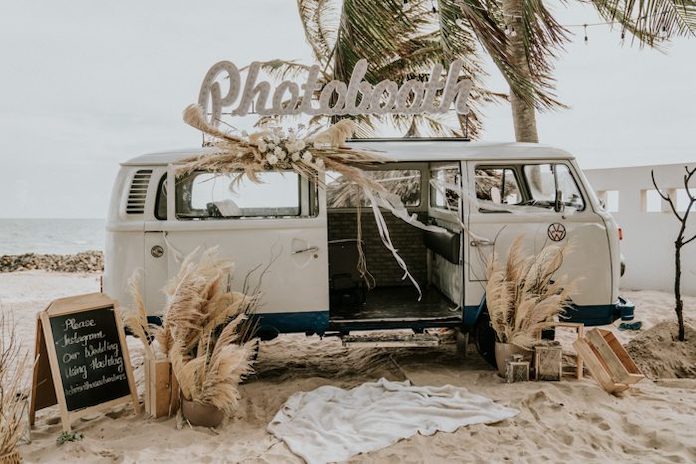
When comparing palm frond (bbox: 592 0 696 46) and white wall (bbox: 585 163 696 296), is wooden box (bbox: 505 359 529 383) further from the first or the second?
white wall (bbox: 585 163 696 296)

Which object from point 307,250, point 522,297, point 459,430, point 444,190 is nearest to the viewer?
point 459,430

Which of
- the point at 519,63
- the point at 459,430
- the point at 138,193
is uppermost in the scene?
the point at 519,63

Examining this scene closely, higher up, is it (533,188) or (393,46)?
(393,46)

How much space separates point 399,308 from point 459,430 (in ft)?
6.82

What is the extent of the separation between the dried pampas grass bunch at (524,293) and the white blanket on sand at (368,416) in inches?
33.0

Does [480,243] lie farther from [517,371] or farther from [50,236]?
[50,236]

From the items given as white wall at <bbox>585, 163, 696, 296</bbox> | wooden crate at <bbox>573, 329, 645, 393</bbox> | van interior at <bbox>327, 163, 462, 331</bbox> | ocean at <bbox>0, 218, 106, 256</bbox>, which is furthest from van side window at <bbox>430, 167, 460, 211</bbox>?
ocean at <bbox>0, 218, 106, 256</bbox>

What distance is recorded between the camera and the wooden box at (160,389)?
15.8ft

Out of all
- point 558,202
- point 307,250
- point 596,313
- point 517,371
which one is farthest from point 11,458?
point 596,313

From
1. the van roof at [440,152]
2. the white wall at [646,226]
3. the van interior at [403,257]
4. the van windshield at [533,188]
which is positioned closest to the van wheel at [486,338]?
the van interior at [403,257]

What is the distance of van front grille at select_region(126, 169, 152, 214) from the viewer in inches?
218

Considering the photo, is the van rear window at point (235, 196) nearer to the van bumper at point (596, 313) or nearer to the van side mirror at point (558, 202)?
the van side mirror at point (558, 202)

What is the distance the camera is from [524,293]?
216 inches

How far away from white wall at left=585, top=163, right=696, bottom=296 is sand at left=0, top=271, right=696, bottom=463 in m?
5.72
